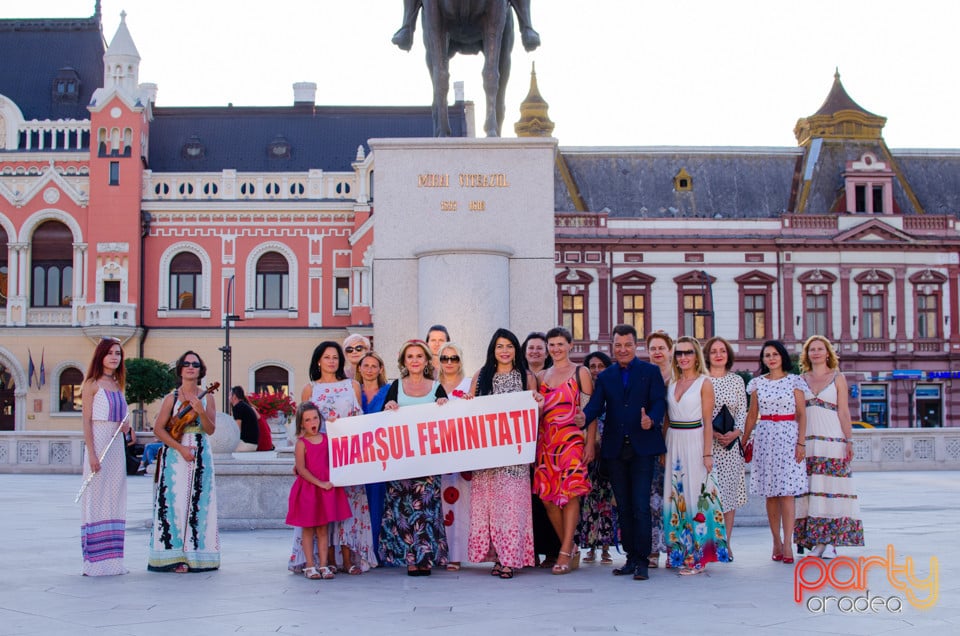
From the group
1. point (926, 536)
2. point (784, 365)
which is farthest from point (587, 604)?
point (926, 536)

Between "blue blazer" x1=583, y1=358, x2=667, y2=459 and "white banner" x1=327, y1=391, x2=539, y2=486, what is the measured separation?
1.54 feet

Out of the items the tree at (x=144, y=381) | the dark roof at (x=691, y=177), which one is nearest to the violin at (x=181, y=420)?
Result: the tree at (x=144, y=381)

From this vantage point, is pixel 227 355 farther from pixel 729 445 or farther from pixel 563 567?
pixel 563 567

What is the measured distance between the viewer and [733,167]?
1977 inches

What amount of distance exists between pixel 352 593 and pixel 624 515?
6.21 feet

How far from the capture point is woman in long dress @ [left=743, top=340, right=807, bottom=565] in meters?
8.59

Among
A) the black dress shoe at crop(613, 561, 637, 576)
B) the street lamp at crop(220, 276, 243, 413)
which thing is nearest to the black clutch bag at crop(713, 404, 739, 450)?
the black dress shoe at crop(613, 561, 637, 576)

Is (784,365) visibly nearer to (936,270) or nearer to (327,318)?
(327,318)

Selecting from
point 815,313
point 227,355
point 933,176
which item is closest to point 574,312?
point 815,313

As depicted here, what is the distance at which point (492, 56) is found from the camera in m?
11.3

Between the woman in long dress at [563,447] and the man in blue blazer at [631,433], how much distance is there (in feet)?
0.37

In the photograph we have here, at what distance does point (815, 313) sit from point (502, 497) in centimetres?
4198

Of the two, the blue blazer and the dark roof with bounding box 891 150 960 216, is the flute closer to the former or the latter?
the blue blazer

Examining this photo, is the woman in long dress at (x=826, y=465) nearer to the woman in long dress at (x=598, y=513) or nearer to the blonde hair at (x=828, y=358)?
the blonde hair at (x=828, y=358)
